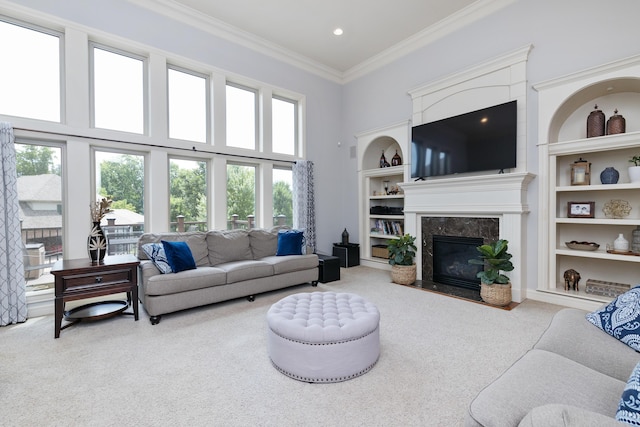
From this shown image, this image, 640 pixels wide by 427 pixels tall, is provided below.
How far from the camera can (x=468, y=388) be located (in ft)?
6.11

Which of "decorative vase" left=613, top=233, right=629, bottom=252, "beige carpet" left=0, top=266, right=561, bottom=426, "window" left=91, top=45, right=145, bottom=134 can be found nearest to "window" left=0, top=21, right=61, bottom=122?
"window" left=91, top=45, right=145, bottom=134

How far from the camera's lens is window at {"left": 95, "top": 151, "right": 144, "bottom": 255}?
3.70 meters

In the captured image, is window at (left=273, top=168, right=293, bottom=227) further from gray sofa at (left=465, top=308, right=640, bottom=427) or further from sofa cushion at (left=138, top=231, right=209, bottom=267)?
gray sofa at (left=465, top=308, right=640, bottom=427)

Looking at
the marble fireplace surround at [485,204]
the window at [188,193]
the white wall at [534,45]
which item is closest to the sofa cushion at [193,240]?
the window at [188,193]

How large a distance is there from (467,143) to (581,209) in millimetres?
1547

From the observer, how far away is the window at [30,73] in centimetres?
315

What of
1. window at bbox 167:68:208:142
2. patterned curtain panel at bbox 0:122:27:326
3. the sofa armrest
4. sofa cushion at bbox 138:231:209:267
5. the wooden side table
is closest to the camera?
the sofa armrest

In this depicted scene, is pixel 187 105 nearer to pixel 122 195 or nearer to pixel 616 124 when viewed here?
pixel 122 195

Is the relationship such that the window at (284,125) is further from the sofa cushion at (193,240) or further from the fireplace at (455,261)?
the fireplace at (455,261)

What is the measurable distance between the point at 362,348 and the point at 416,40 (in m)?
4.90

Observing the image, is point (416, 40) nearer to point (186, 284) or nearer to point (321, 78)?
point (321, 78)

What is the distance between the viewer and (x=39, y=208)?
331 centimetres

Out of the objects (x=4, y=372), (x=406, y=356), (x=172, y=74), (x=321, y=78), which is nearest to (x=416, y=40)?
(x=321, y=78)

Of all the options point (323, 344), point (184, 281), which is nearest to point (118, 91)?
point (184, 281)
